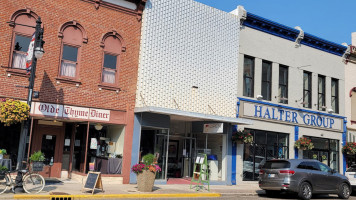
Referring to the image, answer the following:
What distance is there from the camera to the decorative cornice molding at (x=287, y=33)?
21266 mm

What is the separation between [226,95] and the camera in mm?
19672

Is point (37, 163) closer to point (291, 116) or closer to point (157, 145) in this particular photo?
point (157, 145)

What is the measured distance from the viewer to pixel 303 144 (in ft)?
71.2

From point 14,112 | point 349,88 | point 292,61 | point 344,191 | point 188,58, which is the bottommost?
point 344,191

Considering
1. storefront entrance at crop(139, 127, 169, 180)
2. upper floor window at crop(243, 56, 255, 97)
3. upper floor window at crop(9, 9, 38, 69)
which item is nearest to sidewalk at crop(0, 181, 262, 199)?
storefront entrance at crop(139, 127, 169, 180)

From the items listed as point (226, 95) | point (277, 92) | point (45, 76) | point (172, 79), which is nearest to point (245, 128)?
point (226, 95)

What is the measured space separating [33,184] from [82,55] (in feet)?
20.3

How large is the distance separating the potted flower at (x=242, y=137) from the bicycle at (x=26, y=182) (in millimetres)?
10534

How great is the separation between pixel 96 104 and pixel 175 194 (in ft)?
17.4

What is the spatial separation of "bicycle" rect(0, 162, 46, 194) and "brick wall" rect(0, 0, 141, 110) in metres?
3.63

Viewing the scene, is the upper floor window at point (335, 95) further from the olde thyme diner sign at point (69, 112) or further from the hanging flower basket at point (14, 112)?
the hanging flower basket at point (14, 112)

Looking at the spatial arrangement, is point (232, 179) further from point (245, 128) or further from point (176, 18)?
point (176, 18)

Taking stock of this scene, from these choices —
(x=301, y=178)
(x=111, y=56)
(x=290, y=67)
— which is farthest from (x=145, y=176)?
(x=290, y=67)

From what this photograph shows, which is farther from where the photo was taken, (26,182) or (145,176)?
(145,176)
